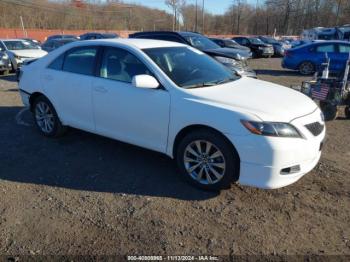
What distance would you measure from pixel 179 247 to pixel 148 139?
1637mm

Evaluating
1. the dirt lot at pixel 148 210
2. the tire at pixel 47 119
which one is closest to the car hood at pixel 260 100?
the dirt lot at pixel 148 210

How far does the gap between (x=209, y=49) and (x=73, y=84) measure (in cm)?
738

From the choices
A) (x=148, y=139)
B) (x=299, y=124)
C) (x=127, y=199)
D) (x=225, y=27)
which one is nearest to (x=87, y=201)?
(x=127, y=199)

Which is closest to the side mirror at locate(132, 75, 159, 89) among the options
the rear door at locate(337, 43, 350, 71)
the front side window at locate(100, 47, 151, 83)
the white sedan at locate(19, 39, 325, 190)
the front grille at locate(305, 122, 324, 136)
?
the white sedan at locate(19, 39, 325, 190)

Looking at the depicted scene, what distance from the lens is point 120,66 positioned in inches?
185

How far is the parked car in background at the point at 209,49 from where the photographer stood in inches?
417

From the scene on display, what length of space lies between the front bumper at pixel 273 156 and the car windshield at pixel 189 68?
1068 mm

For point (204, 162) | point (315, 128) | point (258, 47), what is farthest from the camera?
point (258, 47)

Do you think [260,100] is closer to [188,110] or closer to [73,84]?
[188,110]

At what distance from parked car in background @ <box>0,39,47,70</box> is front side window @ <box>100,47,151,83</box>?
1113 cm

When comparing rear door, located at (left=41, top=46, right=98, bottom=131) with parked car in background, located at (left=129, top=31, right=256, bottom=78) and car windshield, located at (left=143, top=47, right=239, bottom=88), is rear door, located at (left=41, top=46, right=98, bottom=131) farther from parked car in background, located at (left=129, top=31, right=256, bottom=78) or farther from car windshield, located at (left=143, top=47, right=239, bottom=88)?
parked car in background, located at (left=129, top=31, right=256, bottom=78)

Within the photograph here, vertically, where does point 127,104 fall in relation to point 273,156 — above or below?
above

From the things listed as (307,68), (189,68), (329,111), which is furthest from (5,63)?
(307,68)

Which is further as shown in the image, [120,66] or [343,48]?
[343,48]
